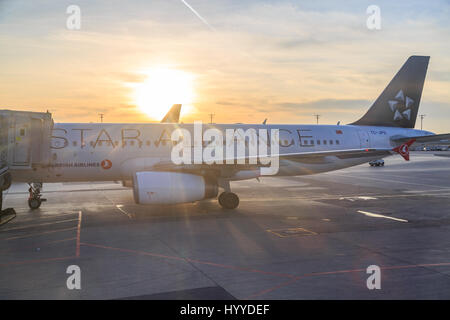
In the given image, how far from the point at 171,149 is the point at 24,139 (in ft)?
22.4

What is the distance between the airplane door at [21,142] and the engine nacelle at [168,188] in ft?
16.0

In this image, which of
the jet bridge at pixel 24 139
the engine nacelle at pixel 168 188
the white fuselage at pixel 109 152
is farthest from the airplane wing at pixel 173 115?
the jet bridge at pixel 24 139

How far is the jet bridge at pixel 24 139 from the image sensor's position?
57.2 feet

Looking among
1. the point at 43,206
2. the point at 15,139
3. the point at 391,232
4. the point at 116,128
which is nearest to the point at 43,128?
the point at 15,139

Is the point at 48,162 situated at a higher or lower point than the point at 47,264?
higher

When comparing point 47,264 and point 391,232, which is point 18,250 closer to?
point 47,264

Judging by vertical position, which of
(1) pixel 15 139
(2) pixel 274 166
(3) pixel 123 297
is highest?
(1) pixel 15 139

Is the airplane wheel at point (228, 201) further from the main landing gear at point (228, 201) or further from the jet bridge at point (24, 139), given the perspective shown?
the jet bridge at point (24, 139)

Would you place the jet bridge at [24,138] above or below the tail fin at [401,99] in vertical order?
below

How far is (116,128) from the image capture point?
68.7 ft

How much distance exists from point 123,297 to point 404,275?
22.3 ft

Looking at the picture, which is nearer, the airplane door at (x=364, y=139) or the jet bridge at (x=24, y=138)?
the jet bridge at (x=24, y=138)

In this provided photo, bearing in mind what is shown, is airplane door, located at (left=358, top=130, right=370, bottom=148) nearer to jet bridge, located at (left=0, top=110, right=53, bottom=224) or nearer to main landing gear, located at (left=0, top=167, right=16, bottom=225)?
jet bridge, located at (left=0, top=110, right=53, bottom=224)

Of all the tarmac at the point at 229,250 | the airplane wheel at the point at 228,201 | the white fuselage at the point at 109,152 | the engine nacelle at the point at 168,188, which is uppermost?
the white fuselage at the point at 109,152
